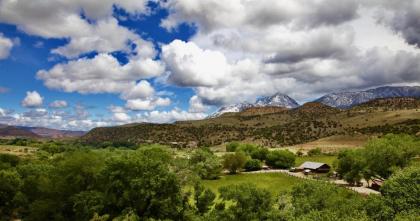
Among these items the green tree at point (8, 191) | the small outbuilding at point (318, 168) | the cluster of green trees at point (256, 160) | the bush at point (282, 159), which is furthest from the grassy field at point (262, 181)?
the green tree at point (8, 191)

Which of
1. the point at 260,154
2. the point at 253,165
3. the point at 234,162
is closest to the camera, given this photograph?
the point at 234,162

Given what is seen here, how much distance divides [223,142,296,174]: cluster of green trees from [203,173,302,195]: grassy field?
6.03 metres

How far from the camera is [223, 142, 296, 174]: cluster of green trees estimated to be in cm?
13675

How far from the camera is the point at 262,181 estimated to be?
114812 mm

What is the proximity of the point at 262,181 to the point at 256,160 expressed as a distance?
32.0m

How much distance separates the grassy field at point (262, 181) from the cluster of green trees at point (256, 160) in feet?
19.8

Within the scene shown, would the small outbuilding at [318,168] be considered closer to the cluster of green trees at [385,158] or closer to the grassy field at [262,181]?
the grassy field at [262,181]

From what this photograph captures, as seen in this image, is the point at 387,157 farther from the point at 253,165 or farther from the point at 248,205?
the point at 253,165

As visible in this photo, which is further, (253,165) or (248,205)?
A: (253,165)

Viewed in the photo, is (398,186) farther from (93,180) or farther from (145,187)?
(93,180)

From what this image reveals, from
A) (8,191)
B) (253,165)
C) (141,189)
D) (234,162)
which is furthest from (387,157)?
(8,191)

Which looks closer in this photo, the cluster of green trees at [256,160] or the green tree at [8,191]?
the green tree at [8,191]

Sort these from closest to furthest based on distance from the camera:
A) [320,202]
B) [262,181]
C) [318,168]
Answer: [320,202], [262,181], [318,168]

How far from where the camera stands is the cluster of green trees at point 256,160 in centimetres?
13675
